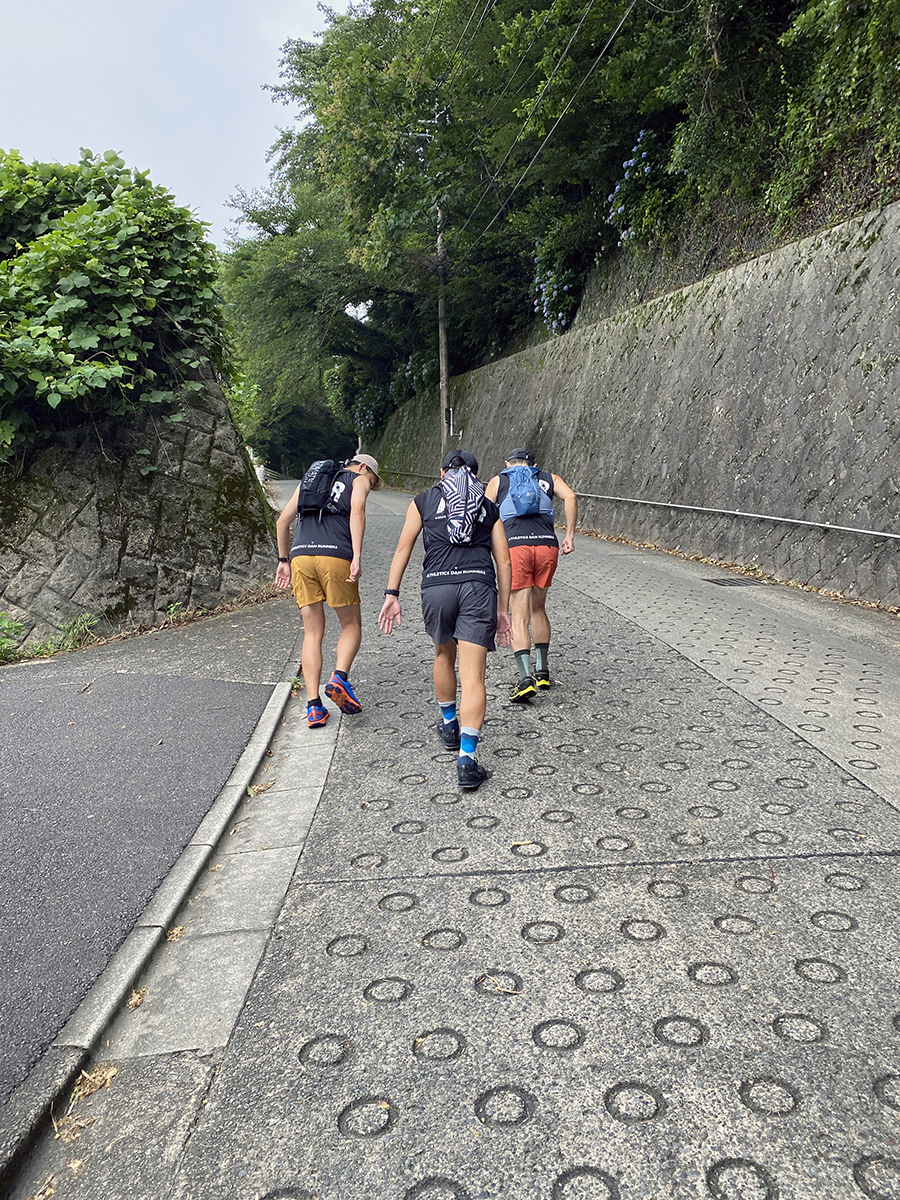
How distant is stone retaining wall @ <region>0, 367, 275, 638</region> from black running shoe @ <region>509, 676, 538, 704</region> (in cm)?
507

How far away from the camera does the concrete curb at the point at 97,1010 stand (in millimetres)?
2311

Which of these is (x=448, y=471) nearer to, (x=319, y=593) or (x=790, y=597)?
(x=319, y=593)

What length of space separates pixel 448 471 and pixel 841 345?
805 centimetres

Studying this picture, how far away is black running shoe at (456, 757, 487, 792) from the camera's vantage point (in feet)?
15.0

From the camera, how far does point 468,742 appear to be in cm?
468

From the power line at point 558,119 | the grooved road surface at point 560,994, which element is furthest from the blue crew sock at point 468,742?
the power line at point 558,119

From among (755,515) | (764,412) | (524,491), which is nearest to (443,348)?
(764,412)

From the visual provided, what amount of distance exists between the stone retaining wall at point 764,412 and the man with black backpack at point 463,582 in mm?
6240

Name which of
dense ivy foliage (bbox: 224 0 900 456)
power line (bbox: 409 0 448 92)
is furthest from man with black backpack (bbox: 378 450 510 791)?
power line (bbox: 409 0 448 92)

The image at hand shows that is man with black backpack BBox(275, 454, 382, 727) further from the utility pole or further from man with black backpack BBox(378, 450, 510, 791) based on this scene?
the utility pole

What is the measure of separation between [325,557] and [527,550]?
5.06 feet

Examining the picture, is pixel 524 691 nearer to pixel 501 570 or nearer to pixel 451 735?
pixel 451 735

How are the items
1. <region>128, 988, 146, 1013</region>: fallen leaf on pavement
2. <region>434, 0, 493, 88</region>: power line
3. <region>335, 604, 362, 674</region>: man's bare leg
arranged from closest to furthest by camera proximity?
<region>128, 988, 146, 1013</region>: fallen leaf on pavement, <region>335, 604, 362, 674</region>: man's bare leg, <region>434, 0, 493, 88</region>: power line

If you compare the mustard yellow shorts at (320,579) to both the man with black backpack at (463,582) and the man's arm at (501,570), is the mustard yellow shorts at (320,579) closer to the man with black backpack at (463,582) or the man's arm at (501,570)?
the man with black backpack at (463,582)
